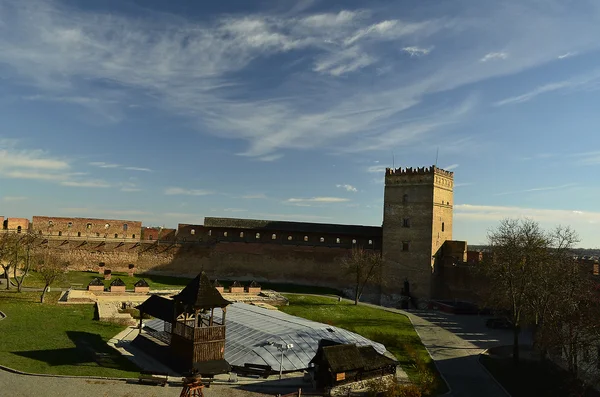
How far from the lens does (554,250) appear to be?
80.4 ft

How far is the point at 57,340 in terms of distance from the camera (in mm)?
18750

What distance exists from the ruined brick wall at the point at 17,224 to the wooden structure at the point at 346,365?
106ft

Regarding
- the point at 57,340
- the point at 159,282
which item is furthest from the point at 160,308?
the point at 159,282

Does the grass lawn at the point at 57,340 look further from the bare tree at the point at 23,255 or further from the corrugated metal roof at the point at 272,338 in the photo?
the bare tree at the point at 23,255

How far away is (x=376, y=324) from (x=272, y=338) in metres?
9.75

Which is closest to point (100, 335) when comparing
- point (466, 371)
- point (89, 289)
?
point (89, 289)

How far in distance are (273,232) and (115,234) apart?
14.2 meters

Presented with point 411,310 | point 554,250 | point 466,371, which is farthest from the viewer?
point 411,310

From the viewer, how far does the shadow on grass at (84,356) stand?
16188mm

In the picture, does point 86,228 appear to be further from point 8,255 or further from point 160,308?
point 160,308

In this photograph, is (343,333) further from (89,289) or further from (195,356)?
(89,289)

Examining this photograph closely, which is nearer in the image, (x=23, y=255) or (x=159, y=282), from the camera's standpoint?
(x=23, y=255)

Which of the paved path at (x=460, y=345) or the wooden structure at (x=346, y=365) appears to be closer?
the wooden structure at (x=346, y=365)

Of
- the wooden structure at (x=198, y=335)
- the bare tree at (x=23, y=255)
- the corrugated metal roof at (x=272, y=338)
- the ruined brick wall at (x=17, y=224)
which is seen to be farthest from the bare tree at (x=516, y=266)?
the ruined brick wall at (x=17, y=224)
